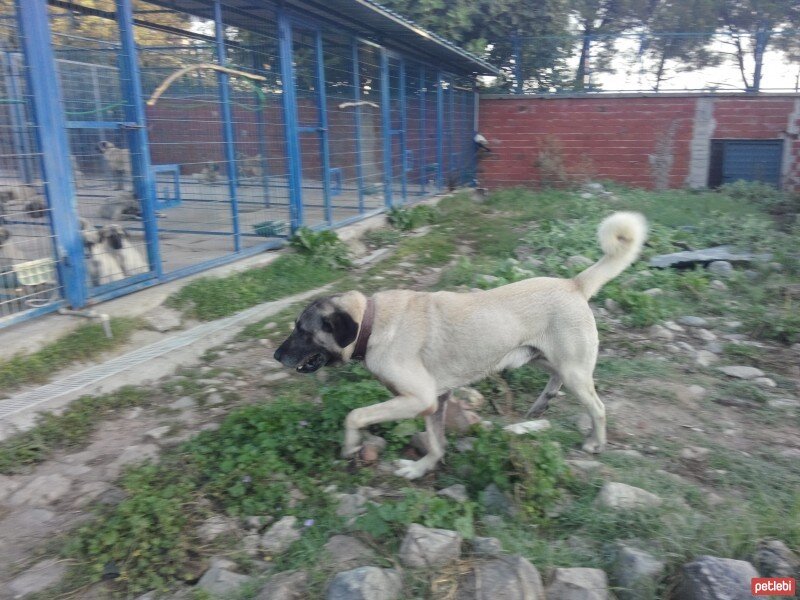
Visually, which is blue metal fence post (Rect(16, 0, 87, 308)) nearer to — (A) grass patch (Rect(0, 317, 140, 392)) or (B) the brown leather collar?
(A) grass patch (Rect(0, 317, 140, 392))

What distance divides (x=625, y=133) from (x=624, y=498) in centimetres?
1478

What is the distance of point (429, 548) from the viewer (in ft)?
9.07

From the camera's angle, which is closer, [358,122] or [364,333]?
[364,333]

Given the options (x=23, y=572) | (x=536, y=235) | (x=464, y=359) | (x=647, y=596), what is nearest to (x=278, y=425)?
(x=464, y=359)

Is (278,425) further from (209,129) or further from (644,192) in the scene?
(644,192)

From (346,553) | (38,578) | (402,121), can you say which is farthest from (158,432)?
(402,121)

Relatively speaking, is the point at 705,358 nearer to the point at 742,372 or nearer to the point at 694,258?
the point at 742,372

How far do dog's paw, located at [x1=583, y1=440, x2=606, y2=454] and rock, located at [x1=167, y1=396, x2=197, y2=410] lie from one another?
2.56 m

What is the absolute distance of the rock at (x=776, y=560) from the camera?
2.59 m

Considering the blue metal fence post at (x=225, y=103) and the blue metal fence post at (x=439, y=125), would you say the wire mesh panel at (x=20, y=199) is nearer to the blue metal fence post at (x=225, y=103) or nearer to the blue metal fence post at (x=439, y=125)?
the blue metal fence post at (x=225, y=103)

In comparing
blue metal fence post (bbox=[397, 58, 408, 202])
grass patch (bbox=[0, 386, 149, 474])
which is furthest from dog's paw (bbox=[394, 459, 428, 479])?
blue metal fence post (bbox=[397, 58, 408, 202])

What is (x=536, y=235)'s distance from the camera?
9.77 m

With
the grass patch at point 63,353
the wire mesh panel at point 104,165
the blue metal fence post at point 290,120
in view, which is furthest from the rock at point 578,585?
the blue metal fence post at point 290,120

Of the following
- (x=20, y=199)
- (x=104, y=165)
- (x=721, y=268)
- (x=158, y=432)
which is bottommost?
(x=158, y=432)
